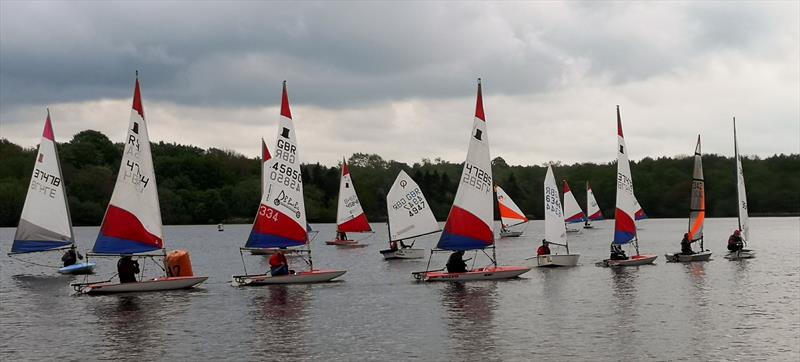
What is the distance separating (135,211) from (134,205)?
0.86ft

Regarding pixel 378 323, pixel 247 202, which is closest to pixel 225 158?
pixel 247 202

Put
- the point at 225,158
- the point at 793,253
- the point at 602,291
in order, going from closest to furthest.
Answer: the point at 602,291, the point at 793,253, the point at 225,158

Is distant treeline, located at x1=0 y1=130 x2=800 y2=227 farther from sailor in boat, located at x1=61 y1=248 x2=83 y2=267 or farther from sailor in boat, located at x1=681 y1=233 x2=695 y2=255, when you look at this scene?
sailor in boat, located at x1=681 y1=233 x2=695 y2=255

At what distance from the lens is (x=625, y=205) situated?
53094mm

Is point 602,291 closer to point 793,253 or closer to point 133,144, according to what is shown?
point 133,144

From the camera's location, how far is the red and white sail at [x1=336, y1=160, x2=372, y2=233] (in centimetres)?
7769

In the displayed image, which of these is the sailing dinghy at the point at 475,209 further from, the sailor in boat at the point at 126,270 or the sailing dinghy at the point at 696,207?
the sailing dinghy at the point at 696,207

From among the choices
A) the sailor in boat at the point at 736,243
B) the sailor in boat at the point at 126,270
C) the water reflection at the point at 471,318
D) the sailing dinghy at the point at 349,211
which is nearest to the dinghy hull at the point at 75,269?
the sailor in boat at the point at 126,270

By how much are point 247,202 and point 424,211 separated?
106 m

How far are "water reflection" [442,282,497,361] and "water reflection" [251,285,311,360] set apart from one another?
4742 mm

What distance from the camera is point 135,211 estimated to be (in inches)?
1569

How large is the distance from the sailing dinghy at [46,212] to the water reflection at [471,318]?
69.8 feet

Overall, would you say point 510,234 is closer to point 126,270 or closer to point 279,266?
point 279,266

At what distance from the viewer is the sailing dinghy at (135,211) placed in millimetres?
39594
